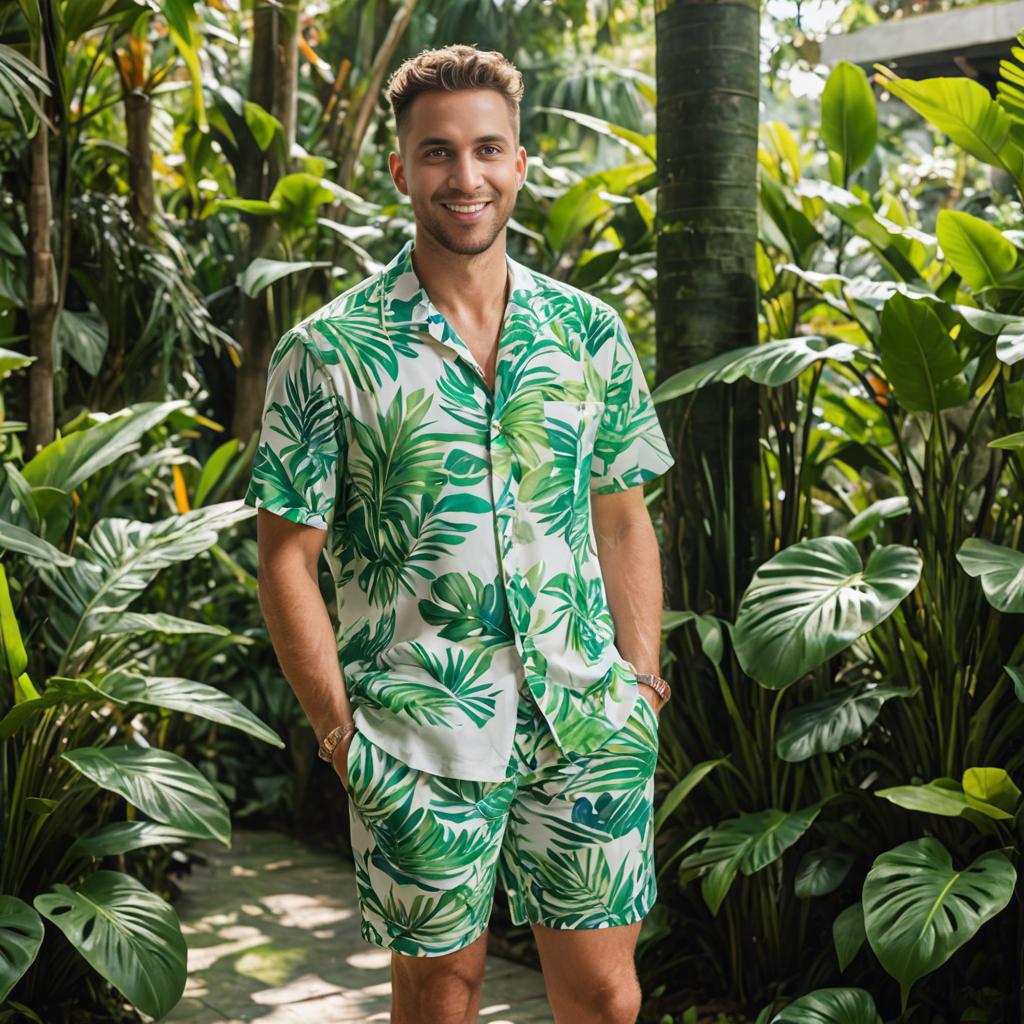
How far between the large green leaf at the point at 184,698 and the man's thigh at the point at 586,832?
1.01 m

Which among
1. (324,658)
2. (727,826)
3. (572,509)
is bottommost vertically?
(727,826)

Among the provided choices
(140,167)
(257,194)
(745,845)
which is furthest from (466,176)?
(257,194)

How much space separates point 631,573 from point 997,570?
748 millimetres

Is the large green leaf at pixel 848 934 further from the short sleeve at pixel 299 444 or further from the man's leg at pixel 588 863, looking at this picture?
the short sleeve at pixel 299 444

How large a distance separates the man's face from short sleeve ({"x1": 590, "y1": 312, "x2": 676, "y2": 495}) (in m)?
0.28

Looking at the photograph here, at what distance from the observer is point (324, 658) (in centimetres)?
181

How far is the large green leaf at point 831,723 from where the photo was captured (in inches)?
103

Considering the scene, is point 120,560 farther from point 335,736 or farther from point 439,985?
point 439,985

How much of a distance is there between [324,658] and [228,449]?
6.99 ft

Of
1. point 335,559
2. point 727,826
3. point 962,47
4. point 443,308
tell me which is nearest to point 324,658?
point 335,559

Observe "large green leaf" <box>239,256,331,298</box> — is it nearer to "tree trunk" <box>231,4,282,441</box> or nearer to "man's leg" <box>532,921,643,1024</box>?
"tree trunk" <box>231,4,282,441</box>

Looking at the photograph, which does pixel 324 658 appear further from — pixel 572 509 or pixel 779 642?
pixel 779 642

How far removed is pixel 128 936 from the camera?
8.70ft

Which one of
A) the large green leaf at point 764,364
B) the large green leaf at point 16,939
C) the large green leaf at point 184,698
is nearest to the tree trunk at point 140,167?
the large green leaf at point 184,698
